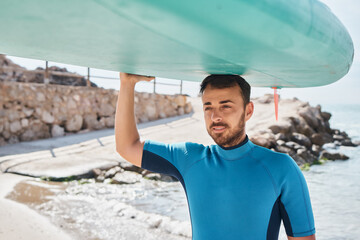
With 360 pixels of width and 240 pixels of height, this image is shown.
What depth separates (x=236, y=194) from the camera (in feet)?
4.02

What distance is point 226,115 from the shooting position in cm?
129

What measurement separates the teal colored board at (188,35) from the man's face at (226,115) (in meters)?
0.12

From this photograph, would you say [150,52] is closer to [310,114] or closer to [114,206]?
[114,206]

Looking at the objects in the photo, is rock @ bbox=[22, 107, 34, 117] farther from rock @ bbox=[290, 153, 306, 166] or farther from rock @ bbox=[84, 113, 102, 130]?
rock @ bbox=[290, 153, 306, 166]

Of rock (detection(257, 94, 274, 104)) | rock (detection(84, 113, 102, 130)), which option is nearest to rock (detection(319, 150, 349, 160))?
rock (detection(257, 94, 274, 104))

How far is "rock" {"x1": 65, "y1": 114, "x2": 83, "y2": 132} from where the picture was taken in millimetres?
8883

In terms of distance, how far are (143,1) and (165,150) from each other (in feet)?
2.96

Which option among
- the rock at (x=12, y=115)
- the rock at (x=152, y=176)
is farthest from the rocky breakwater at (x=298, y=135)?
the rock at (x=12, y=115)

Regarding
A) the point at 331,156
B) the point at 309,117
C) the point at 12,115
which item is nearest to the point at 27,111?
the point at 12,115

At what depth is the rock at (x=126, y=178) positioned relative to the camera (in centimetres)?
528

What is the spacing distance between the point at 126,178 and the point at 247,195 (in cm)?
448

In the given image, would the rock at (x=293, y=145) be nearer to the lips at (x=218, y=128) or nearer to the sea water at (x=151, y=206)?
the sea water at (x=151, y=206)

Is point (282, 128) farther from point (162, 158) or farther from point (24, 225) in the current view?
point (162, 158)

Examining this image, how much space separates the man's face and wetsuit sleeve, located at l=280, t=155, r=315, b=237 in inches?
10.7
